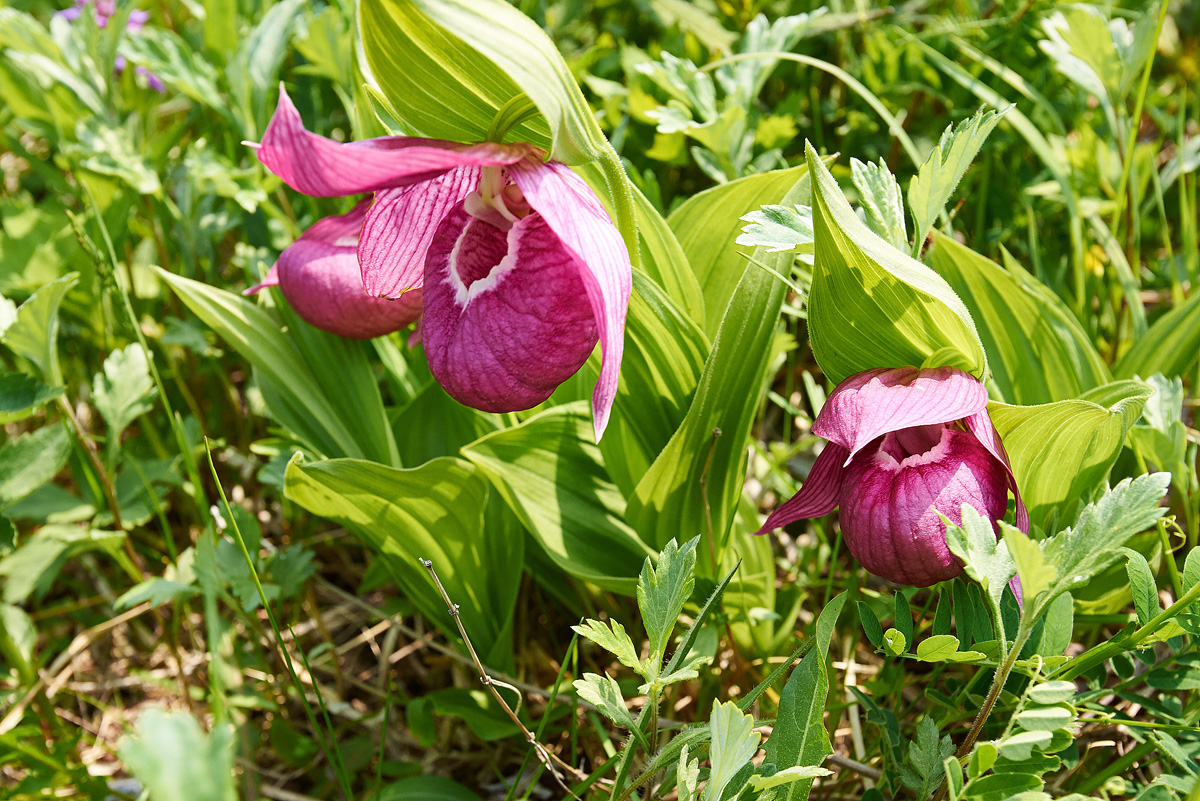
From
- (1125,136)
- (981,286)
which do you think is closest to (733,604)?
(981,286)

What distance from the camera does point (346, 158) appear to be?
786 mm

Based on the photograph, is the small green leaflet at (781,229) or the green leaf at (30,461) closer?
the small green leaflet at (781,229)

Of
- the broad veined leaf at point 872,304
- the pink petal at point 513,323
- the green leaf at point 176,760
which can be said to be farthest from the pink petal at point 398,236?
the green leaf at point 176,760

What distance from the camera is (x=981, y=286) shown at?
4.27ft

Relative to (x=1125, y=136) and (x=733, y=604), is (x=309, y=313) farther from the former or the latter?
(x=1125, y=136)

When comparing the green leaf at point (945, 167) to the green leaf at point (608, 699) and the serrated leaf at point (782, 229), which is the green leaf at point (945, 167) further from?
the green leaf at point (608, 699)

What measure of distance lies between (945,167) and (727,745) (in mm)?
656

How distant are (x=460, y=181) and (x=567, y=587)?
0.72 metres

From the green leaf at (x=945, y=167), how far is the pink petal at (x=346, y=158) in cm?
49

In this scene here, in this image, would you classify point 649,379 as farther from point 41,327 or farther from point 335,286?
point 41,327

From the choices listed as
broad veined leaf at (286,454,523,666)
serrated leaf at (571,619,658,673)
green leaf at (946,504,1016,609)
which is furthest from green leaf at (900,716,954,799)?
broad veined leaf at (286,454,523,666)

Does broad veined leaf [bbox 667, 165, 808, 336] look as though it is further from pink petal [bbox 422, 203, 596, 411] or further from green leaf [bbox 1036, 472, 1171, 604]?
green leaf [bbox 1036, 472, 1171, 604]

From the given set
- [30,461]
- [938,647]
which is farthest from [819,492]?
[30,461]

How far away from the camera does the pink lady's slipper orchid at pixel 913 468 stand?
0.90m
